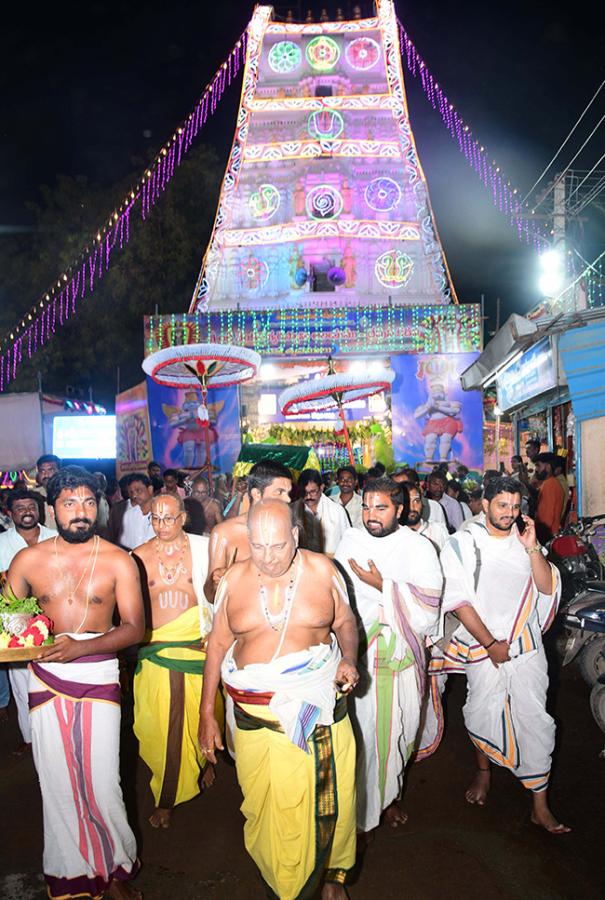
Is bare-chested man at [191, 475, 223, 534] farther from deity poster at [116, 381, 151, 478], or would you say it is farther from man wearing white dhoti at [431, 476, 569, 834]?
deity poster at [116, 381, 151, 478]

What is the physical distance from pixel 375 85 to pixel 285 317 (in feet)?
37.5

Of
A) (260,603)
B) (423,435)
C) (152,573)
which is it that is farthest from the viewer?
(423,435)

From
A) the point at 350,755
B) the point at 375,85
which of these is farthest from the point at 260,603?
the point at 375,85

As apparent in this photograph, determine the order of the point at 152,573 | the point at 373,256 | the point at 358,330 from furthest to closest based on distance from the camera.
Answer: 1. the point at 373,256
2. the point at 358,330
3. the point at 152,573

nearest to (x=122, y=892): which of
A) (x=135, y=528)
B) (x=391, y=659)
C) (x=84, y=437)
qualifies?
(x=391, y=659)

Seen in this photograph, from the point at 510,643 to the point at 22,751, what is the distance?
151 inches

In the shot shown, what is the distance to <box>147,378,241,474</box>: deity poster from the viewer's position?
1784 centimetres

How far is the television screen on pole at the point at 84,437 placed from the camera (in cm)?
1923

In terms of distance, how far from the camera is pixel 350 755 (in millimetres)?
3033

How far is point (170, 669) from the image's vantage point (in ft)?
13.8

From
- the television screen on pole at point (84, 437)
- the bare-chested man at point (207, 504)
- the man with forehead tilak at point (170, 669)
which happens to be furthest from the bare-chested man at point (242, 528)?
the television screen on pole at point (84, 437)

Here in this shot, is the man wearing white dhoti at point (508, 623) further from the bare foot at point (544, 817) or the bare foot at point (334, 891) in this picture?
the bare foot at point (334, 891)

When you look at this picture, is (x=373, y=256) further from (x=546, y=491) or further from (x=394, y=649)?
(x=394, y=649)

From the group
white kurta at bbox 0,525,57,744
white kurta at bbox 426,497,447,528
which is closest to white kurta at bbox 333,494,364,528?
white kurta at bbox 426,497,447,528
